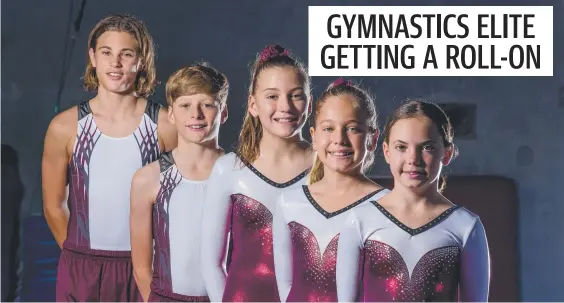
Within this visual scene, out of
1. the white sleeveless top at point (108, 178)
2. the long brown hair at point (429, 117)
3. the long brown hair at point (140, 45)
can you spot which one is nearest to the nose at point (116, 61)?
the long brown hair at point (140, 45)

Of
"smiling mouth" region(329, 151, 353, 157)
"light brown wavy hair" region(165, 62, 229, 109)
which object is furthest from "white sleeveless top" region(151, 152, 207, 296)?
"smiling mouth" region(329, 151, 353, 157)

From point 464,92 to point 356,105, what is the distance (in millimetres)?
482

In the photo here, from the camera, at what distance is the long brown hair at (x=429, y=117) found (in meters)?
3.23

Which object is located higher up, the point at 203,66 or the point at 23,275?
the point at 203,66

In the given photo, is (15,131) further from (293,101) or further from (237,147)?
(293,101)

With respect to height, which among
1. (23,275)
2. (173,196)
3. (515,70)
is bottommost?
(23,275)

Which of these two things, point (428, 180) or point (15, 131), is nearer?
point (428, 180)

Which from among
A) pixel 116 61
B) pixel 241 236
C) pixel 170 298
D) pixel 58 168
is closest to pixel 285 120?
pixel 241 236

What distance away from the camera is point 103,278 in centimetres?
340

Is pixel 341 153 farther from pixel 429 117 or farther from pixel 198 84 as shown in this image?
pixel 198 84

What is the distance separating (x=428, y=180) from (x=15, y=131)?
169 centimetres

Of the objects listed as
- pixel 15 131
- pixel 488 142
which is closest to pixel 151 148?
pixel 15 131

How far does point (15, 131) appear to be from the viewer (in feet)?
11.5

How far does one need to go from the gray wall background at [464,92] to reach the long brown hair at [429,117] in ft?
0.34
